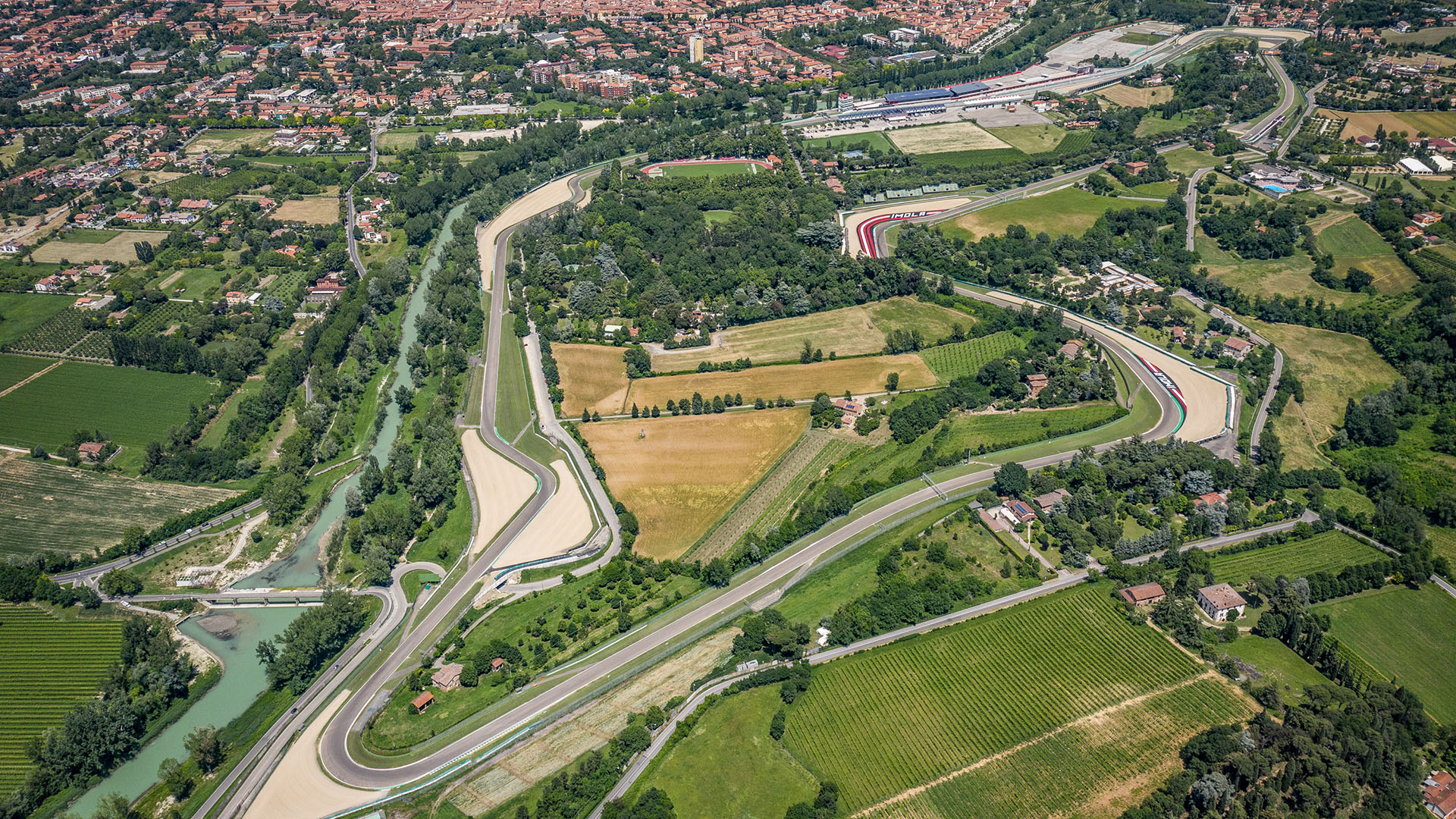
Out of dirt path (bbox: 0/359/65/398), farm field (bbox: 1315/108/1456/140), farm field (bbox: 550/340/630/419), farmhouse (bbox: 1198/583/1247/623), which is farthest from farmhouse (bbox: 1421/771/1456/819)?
dirt path (bbox: 0/359/65/398)

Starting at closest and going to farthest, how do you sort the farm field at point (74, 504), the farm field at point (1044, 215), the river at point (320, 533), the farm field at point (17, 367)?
the river at point (320, 533) → the farm field at point (74, 504) → the farm field at point (17, 367) → the farm field at point (1044, 215)

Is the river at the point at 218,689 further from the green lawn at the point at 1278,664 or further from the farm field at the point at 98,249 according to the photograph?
the farm field at the point at 98,249

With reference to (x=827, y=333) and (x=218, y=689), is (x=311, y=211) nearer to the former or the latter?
(x=827, y=333)

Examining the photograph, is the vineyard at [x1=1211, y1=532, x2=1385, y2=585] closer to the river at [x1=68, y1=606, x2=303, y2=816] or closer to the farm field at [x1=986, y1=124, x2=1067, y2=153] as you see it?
the river at [x1=68, y1=606, x2=303, y2=816]

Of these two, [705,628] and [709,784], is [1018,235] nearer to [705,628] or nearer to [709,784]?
[705,628]

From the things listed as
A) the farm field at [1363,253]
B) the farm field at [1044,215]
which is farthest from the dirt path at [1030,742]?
the farm field at [1044,215]

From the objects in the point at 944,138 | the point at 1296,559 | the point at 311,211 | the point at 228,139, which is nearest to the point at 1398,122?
the point at 944,138
